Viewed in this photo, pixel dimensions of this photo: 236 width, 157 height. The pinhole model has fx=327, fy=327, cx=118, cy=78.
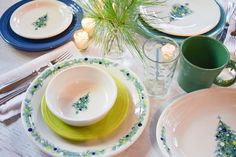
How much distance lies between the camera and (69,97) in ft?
2.40

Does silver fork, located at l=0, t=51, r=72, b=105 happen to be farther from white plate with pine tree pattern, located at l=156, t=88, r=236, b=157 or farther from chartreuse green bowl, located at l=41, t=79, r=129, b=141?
white plate with pine tree pattern, located at l=156, t=88, r=236, b=157

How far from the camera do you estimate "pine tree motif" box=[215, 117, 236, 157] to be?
2.19ft

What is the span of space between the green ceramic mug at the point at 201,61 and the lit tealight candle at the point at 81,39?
0.26 m

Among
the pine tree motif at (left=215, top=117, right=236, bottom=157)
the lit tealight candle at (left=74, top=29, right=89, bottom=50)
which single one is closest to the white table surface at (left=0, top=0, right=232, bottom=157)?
the pine tree motif at (left=215, top=117, right=236, bottom=157)

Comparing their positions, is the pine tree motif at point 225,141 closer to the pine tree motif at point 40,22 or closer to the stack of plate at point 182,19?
the stack of plate at point 182,19

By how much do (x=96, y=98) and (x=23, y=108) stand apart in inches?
6.2

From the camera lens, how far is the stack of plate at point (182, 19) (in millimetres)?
858

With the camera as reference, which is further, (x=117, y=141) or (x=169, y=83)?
(x=169, y=83)

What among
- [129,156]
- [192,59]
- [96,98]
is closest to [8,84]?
[96,98]

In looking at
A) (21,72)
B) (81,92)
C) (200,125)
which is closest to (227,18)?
(200,125)

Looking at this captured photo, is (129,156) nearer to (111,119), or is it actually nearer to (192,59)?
(111,119)

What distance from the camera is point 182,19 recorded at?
90cm

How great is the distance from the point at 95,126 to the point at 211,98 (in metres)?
0.27

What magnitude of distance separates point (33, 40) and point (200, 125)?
0.48m
